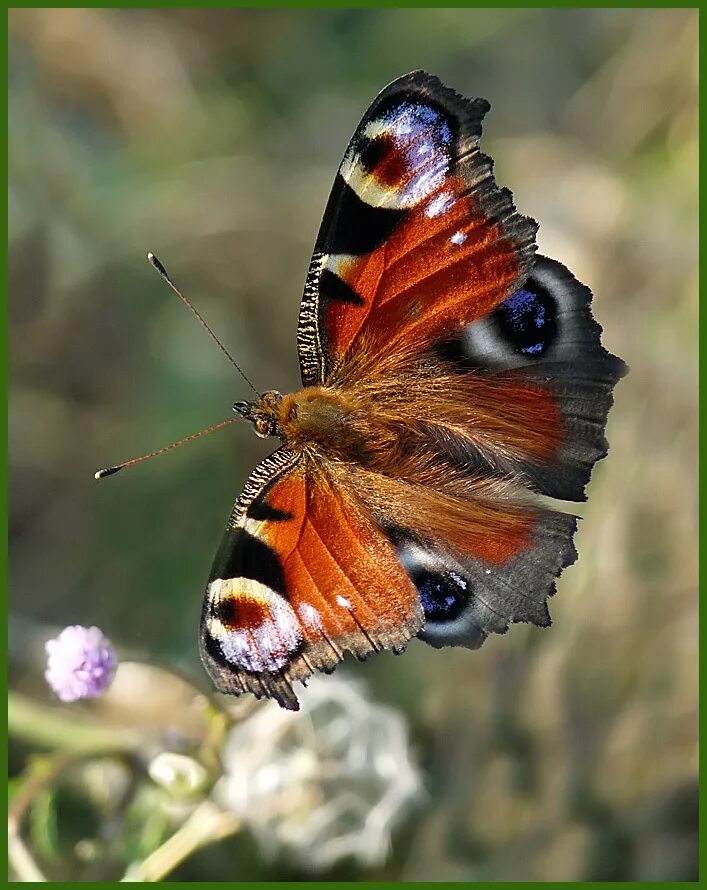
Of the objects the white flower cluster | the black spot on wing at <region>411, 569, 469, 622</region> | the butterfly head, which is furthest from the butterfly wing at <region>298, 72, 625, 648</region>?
the white flower cluster

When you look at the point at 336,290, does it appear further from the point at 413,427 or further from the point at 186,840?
the point at 186,840

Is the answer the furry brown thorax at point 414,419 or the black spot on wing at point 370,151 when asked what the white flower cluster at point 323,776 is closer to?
the furry brown thorax at point 414,419

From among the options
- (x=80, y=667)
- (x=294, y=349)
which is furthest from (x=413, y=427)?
(x=294, y=349)

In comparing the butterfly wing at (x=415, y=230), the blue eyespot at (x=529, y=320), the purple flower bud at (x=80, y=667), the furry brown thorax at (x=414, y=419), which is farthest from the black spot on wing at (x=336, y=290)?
the purple flower bud at (x=80, y=667)

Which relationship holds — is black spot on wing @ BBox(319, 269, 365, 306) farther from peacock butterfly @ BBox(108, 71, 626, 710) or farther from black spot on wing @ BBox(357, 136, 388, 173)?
black spot on wing @ BBox(357, 136, 388, 173)

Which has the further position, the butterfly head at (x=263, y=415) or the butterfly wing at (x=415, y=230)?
the butterfly head at (x=263, y=415)

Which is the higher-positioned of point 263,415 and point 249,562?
point 263,415

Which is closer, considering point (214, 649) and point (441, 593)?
point (214, 649)
